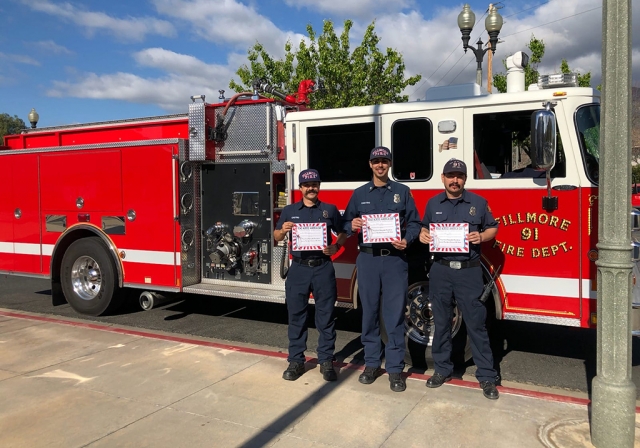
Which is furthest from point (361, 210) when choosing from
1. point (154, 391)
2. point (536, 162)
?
point (154, 391)

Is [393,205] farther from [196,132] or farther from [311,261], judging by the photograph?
[196,132]

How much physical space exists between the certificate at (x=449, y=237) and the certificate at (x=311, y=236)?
36.7 inches

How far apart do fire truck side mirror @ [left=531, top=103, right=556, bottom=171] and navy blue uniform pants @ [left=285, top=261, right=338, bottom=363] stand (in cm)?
199

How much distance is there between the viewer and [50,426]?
4164 mm

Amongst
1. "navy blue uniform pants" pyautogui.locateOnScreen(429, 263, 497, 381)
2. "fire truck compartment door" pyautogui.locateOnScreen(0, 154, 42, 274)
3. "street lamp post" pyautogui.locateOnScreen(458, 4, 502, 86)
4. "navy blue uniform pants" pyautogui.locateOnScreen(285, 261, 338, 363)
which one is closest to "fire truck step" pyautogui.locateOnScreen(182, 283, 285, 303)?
"navy blue uniform pants" pyautogui.locateOnScreen(285, 261, 338, 363)

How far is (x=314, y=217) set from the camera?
4.93 meters

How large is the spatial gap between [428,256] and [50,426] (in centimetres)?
347

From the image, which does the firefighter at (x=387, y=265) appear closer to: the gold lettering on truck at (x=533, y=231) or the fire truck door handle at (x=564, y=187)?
the gold lettering on truck at (x=533, y=231)

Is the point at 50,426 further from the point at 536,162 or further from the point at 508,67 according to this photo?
the point at 508,67

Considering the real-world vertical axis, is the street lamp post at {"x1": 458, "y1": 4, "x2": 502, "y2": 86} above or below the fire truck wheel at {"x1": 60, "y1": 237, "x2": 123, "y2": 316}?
above

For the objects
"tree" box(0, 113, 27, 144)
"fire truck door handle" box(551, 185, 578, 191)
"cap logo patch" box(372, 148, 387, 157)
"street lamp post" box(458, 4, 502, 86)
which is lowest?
"fire truck door handle" box(551, 185, 578, 191)

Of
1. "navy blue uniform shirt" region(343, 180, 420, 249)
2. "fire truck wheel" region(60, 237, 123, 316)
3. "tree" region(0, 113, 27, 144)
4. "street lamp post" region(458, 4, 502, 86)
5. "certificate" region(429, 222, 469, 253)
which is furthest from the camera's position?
"tree" region(0, 113, 27, 144)

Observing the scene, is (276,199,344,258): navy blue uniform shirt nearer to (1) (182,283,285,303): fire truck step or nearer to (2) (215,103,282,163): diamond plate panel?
(1) (182,283,285,303): fire truck step

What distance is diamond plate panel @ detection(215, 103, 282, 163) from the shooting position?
6527 millimetres
